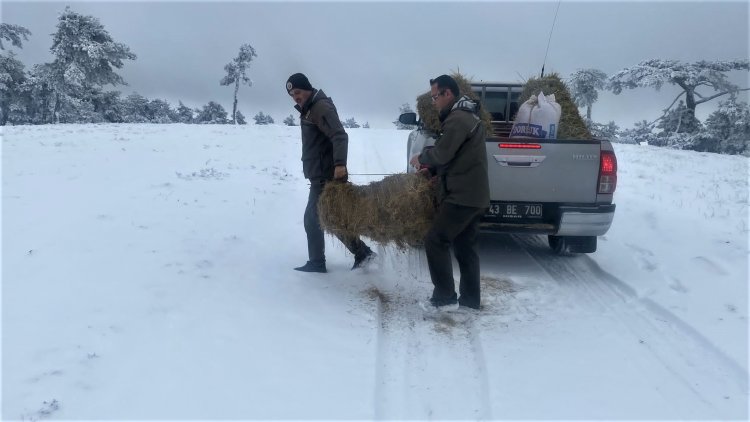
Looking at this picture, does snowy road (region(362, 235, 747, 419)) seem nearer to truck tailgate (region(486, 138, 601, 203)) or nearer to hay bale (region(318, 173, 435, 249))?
hay bale (region(318, 173, 435, 249))

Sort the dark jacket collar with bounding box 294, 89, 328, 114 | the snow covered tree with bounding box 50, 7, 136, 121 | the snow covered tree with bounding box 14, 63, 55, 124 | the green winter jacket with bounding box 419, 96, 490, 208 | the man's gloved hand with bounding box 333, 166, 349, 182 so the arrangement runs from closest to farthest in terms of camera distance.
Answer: the green winter jacket with bounding box 419, 96, 490, 208
the man's gloved hand with bounding box 333, 166, 349, 182
the dark jacket collar with bounding box 294, 89, 328, 114
the snow covered tree with bounding box 50, 7, 136, 121
the snow covered tree with bounding box 14, 63, 55, 124

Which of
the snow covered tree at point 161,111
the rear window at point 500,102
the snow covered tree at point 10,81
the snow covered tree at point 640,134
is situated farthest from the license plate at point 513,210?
the snow covered tree at point 161,111

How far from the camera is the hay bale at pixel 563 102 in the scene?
6836 mm

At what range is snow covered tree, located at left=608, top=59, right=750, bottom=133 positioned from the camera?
36.9m

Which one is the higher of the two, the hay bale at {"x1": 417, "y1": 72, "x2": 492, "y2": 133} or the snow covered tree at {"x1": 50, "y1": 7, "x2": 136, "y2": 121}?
the snow covered tree at {"x1": 50, "y1": 7, "x2": 136, "y2": 121}

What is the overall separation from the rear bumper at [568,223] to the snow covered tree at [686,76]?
37.7 m

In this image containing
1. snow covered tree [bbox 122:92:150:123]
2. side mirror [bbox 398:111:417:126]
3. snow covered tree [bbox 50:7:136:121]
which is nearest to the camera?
side mirror [bbox 398:111:417:126]

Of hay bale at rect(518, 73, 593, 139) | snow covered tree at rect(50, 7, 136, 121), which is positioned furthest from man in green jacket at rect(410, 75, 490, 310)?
snow covered tree at rect(50, 7, 136, 121)

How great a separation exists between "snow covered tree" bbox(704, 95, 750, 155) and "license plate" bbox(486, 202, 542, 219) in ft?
119

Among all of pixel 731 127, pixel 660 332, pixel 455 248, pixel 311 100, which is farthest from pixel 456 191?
pixel 731 127

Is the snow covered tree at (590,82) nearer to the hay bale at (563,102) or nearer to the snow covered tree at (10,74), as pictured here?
the hay bale at (563,102)

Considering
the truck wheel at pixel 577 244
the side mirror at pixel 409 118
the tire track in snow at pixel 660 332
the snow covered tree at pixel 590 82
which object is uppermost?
the snow covered tree at pixel 590 82

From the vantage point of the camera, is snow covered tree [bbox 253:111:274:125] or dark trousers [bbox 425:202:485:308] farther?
snow covered tree [bbox 253:111:274:125]

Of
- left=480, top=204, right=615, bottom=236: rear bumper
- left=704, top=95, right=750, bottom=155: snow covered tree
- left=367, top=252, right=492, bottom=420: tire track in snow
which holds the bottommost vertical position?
left=367, top=252, right=492, bottom=420: tire track in snow
